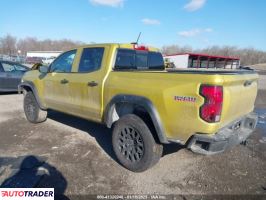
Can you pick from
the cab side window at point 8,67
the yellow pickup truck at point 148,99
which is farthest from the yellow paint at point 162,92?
the cab side window at point 8,67

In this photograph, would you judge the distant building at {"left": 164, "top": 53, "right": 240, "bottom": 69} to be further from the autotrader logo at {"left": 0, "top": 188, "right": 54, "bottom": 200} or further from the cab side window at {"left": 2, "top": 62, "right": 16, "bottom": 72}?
Result: the autotrader logo at {"left": 0, "top": 188, "right": 54, "bottom": 200}

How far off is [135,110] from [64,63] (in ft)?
Answer: 7.34

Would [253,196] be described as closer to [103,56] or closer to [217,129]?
[217,129]

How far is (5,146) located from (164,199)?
3.41 m

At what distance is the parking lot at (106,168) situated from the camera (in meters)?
3.58

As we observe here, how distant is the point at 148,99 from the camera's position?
365cm

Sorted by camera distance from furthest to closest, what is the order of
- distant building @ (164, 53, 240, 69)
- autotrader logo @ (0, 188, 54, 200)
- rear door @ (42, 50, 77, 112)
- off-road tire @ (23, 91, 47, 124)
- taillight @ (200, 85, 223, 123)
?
distant building @ (164, 53, 240, 69) → off-road tire @ (23, 91, 47, 124) → rear door @ (42, 50, 77, 112) → taillight @ (200, 85, 223, 123) → autotrader logo @ (0, 188, 54, 200)

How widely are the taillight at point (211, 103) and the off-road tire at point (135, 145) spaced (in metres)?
0.96

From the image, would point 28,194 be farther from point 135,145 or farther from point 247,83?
point 247,83

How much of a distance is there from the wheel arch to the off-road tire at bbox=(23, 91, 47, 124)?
2.86 meters

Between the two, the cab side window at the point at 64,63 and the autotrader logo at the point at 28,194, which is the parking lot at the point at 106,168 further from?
the cab side window at the point at 64,63

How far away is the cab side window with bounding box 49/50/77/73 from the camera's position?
529cm

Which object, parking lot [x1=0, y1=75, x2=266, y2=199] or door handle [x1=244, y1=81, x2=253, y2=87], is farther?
door handle [x1=244, y1=81, x2=253, y2=87]

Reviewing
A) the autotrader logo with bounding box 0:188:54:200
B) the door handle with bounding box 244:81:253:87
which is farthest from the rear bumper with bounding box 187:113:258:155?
the autotrader logo with bounding box 0:188:54:200
